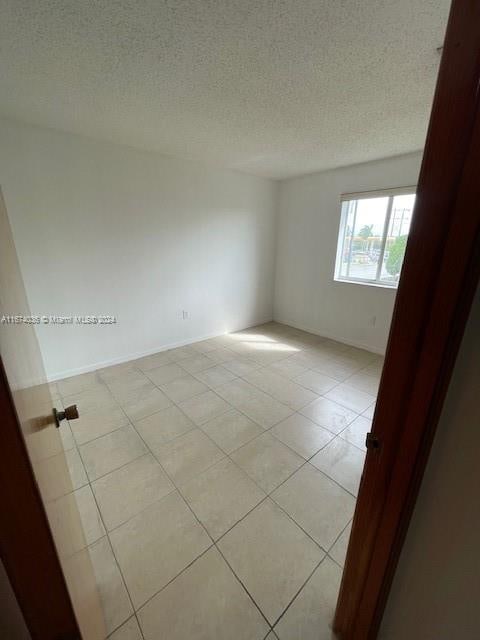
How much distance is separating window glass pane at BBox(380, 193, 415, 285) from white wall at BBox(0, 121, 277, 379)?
71.2 inches

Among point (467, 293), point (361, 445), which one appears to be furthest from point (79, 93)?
point (361, 445)

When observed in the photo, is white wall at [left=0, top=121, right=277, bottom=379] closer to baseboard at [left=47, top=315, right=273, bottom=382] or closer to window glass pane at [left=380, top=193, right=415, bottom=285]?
baseboard at [left=47, top=315, right=273, bottom=382]

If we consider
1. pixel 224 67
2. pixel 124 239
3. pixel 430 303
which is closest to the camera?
pixel 430 303

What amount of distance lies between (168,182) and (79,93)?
1.34 m

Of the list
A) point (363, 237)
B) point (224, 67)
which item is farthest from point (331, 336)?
point (224, 67)

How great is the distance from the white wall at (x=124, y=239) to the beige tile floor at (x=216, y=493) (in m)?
0.70

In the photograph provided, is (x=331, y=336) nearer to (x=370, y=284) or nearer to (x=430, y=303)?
(x=370, y=284)

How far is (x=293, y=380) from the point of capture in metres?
2.83

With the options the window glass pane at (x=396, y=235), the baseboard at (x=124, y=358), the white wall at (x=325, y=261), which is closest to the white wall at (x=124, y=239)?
the baseboard at (x=124, y=358)

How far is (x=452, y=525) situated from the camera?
59 centimetres

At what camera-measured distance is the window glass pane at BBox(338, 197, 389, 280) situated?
3.30 meters

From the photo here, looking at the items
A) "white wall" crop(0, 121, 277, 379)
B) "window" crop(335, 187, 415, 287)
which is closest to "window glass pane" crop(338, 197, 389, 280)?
"window" crop(335, 187, 415, 287)

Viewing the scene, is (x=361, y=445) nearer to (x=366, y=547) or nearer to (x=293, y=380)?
(x=293, y=380)

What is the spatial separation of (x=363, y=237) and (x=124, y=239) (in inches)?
117
